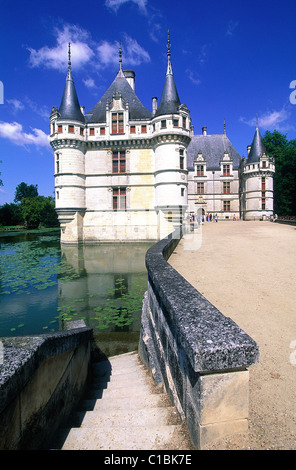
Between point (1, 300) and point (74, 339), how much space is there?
23.3 feet

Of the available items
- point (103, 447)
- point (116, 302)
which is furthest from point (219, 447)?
point (116, 302)

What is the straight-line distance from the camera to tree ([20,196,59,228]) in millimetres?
55688

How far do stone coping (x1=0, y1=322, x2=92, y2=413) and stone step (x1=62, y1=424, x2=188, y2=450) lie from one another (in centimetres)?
62

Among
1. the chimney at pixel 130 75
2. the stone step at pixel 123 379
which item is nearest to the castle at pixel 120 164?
the chimney at pixel 130 75

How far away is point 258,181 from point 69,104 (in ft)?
74.5

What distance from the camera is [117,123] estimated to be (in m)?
21.3

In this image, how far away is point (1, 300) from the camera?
8531mm

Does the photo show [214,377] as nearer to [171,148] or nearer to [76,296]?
[76,296]

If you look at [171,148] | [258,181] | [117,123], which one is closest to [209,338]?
[171,148]

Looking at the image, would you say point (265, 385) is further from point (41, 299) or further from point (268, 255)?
point (41, 299)

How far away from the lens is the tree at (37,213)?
55.7 metres

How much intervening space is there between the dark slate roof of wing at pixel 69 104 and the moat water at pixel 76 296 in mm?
11945

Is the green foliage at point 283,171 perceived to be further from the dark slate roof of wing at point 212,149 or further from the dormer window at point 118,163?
the dormer window at point 118,163

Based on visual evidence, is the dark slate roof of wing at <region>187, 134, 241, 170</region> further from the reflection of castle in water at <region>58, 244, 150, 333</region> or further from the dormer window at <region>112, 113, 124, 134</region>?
the reflection of castle in water at <region>58, 244, 150, 333</region>
